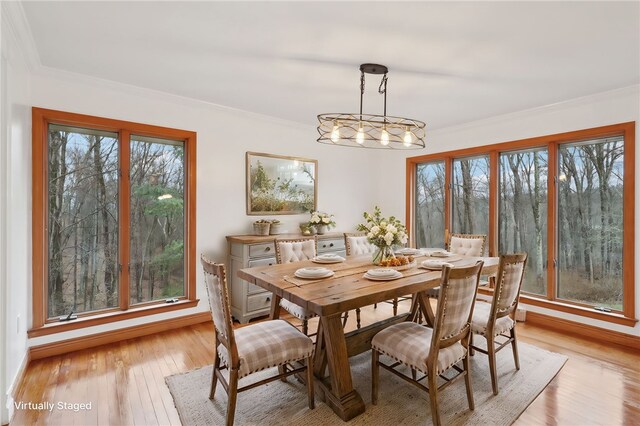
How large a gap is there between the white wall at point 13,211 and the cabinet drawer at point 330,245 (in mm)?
3030

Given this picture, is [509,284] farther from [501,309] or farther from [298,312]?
[298,312]

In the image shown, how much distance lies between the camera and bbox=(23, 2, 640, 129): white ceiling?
6.57 feet

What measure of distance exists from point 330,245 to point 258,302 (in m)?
1.27

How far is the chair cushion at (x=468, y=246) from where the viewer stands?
148 inches

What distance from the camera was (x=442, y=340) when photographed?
6.54 feet

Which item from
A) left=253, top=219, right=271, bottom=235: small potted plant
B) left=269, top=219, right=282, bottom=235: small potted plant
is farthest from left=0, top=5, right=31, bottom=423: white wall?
left=269, top=219, right=282, bottom=235: small potted plant

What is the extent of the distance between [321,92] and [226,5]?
1.52 meters

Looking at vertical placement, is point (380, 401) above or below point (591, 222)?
below

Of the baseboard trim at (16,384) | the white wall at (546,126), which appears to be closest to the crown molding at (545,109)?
the white wall at (546,126)

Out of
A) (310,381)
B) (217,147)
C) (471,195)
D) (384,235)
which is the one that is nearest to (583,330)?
(471,195)

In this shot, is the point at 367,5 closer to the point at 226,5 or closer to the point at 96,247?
the point at 226,5

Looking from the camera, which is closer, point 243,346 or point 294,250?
point 243,346

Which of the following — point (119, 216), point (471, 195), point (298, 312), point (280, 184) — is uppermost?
point (280, 184)

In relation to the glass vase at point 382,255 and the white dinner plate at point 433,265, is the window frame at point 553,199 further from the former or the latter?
the glass vase at point 382,255
